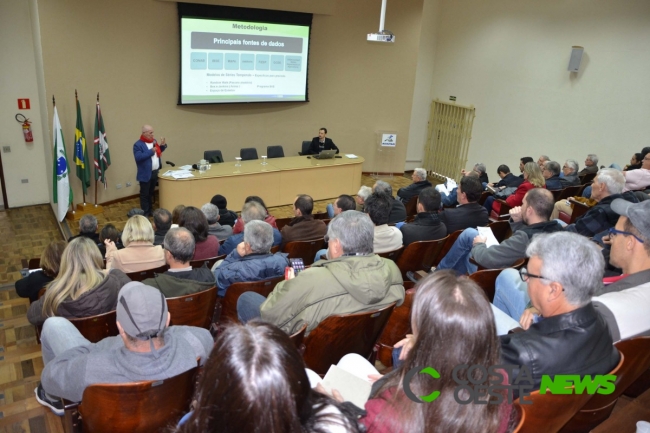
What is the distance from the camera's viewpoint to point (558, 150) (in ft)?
28.2

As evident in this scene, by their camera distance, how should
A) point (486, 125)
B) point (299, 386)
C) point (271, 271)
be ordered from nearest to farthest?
point (299, 386)
point (271, 271)
point (486, 125)

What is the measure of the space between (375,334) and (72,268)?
1816 mm

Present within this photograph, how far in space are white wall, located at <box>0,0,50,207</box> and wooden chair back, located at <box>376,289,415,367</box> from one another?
616cm

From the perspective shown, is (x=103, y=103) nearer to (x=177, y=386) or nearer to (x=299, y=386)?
(x=177, y=386)

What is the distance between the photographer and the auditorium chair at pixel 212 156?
8.33 meters

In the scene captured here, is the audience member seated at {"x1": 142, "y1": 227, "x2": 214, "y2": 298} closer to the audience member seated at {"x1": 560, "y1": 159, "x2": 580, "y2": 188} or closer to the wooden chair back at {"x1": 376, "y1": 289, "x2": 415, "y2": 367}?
the wooden chair back at {"x1": 376, "y1": 289, "x2": 415, "y2": 367}

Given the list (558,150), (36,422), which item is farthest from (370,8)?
(36,422)

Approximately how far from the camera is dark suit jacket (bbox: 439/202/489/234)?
14.8 feet

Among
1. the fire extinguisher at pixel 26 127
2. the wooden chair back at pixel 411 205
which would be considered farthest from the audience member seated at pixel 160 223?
the fire extinguisher at pixel 26 127

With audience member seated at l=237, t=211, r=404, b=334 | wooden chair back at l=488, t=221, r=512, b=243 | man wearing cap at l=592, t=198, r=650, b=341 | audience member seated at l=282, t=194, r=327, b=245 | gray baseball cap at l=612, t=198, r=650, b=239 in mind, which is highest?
gray baseball cap at l=612, t=198, r=650, b=239

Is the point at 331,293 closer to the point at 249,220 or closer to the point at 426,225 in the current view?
the point at 426,225

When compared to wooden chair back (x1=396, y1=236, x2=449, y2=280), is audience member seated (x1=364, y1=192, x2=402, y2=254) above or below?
above

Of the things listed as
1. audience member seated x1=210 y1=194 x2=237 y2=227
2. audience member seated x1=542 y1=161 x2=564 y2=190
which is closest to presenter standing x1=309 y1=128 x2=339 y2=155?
audience member seated x1=542 y1=161 x2=564 y2=190

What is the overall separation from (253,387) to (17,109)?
7.65m
